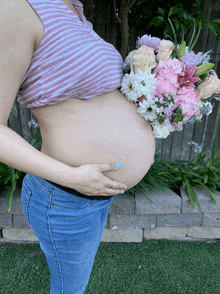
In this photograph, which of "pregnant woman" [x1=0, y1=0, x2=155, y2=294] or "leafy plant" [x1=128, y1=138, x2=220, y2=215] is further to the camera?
"leafy plant" [x1=128, y1=138, x2=220, y2=215]

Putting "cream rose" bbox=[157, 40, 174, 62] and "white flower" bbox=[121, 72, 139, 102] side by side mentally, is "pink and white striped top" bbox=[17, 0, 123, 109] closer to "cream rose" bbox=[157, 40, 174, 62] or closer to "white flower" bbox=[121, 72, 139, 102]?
"white flower" bbox=[121, 72, 139, 102]

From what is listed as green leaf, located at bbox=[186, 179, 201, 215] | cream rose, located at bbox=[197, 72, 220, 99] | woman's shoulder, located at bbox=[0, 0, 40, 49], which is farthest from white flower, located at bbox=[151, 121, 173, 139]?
green leaf, located at bbox=[186, 179, 201, 215]

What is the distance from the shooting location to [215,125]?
3.37m

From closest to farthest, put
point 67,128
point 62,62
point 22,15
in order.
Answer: point 22,15, point 62,62, point 67,128

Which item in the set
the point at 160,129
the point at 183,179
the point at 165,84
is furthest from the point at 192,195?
the point at 165,84

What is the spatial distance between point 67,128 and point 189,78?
63 centimetres

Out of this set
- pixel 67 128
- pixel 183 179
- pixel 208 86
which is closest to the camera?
pixel 67 128

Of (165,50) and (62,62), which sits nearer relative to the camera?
(62,62)

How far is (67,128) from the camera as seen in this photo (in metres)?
0.90

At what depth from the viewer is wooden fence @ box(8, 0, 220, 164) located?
9.11 ft

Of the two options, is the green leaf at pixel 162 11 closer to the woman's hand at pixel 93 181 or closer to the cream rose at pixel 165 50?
the cream rose at pixel 165 50

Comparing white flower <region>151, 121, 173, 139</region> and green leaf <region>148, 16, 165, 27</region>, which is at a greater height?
green leaf <region>148, 16, 165, 27</region>

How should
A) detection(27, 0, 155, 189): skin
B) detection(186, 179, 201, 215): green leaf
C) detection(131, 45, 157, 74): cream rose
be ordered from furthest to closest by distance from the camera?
detection(186, 179, 201, 215): green leaf, detection(131, 45, 157, 74): cream rose, detection(27, 0, 155, 189): skin

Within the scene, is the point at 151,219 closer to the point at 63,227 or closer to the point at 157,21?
the point at 63,227
